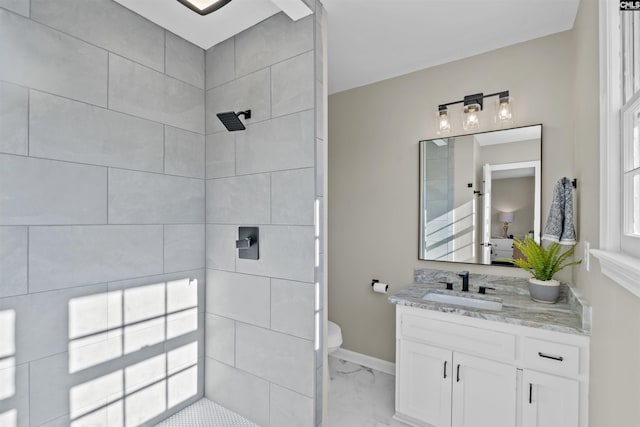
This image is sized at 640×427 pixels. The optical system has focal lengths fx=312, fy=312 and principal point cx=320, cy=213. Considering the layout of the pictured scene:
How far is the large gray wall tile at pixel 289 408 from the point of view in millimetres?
1649

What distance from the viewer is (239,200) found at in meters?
1.91

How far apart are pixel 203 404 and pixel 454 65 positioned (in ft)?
9.78

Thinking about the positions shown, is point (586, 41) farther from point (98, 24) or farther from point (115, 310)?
point (115, 310)

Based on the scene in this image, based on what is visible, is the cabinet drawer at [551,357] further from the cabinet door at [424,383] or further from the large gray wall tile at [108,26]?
the large gray wall tile at [108,26]

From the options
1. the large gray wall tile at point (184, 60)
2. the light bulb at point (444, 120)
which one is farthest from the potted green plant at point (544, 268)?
the large gray wall tile at point (184, 60)

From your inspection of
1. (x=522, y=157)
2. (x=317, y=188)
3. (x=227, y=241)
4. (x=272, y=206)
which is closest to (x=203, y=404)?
(x=227, y=241)

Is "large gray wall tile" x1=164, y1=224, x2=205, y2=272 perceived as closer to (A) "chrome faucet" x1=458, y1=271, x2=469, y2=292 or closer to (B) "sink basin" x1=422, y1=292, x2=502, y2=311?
(B) "sink basin" x1=422, y1=292, x2=502, y2=311

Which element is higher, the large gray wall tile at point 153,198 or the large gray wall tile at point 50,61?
the large gray wall tile at point 50,61

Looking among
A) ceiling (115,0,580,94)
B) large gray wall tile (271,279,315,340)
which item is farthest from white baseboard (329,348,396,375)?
ceiling (115,0,580,94)

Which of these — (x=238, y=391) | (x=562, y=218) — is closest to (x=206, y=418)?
(x=238, y=391)

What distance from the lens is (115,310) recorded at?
1.61m

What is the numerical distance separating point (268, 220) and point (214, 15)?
3.89 ft

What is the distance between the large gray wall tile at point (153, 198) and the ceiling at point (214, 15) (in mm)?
881

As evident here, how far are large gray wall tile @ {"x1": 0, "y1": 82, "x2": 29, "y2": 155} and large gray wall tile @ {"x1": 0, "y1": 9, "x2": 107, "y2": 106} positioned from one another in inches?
1.8
